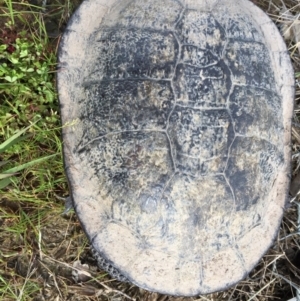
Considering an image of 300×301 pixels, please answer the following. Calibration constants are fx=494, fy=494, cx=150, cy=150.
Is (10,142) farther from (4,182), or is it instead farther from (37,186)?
(37,186)

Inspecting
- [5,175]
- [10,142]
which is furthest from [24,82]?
[5,175]

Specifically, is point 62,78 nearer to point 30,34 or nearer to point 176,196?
point 30,34

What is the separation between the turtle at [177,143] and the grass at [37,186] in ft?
0.93

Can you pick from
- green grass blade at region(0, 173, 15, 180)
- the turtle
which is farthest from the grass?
the turtle

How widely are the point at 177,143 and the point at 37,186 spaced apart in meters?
1.02

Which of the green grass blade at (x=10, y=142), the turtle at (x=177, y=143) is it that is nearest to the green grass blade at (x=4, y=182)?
the green grass blade at (x=10, y=142)

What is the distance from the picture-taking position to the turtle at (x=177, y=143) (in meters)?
1.99

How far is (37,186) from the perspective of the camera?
8.74 feet

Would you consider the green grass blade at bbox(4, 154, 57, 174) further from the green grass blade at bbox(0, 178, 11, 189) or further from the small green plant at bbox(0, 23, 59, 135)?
the small green plant at bbox(0, 23, 59, 135)

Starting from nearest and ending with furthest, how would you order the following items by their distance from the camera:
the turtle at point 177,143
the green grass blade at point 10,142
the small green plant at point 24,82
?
the turtle at point 177,143 < the green grass blade at point 10,142 < the small green plant at point 24,82

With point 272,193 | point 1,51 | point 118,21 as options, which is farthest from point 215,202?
point 1,51

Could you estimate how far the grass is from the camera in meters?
2.54

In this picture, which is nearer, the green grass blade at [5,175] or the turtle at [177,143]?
the turtle at [177,143]

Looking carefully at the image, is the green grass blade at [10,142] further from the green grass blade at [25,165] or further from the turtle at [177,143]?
the turtle at [177,143]
